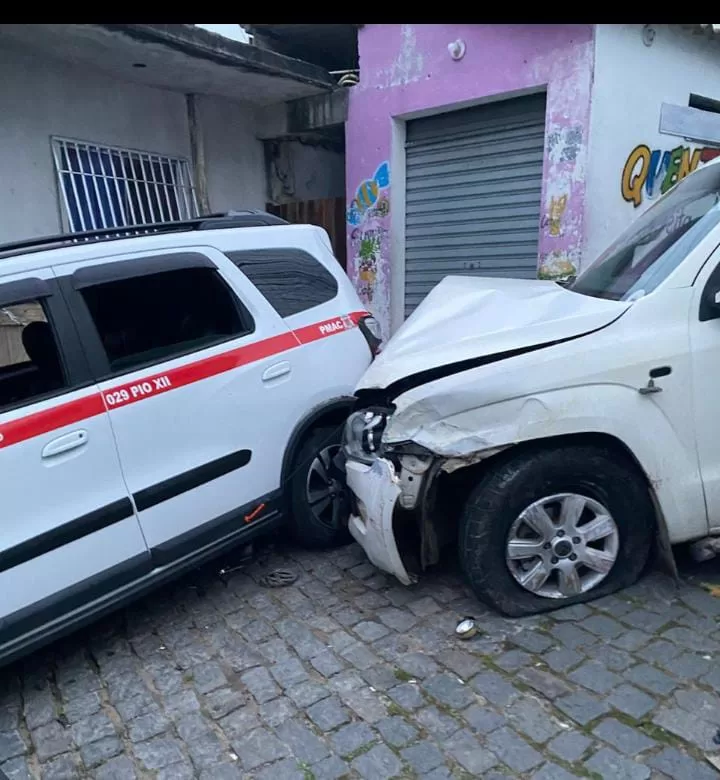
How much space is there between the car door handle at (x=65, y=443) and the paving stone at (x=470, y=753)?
195 cm

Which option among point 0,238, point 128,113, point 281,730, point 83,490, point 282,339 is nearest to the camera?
point 281,730

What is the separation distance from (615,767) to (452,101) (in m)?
6.79

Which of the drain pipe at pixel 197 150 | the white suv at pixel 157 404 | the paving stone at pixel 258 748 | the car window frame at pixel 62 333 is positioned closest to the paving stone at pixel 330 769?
the paving stone at pixel 258 748

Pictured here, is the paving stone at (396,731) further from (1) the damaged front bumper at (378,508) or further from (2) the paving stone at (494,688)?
(1) the damaged front bumper at (378,508)

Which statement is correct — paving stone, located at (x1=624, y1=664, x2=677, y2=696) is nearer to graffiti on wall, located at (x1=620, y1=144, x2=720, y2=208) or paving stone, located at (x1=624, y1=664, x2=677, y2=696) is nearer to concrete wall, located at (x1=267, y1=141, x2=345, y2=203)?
graffiti on wall, located at (x1=620, y1=144, x2=720, y2=208)

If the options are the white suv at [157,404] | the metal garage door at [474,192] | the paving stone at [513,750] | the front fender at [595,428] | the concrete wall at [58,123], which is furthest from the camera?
the metal garage door at [474,192]

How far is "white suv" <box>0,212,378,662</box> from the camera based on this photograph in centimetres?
275

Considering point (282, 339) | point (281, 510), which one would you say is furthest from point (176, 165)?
point (281, 510)

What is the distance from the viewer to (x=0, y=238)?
Answer: 645 cm

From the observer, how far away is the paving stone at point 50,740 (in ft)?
8.25

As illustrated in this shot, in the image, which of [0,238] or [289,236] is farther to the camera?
[0,238]

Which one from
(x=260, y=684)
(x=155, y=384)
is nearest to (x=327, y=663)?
(x=260, y=684)
